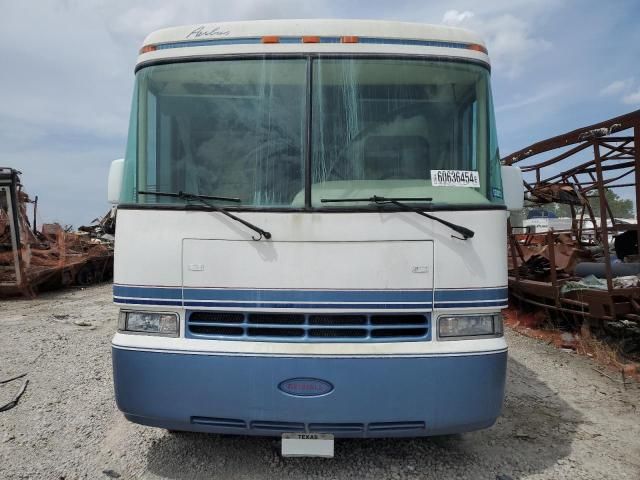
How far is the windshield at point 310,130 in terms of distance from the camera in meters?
3.29

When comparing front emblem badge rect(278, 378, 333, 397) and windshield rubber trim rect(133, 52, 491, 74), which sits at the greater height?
windshield rubber trim rect(133, 52, 491, 74)

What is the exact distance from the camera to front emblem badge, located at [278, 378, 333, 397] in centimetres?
307

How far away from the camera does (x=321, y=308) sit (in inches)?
123

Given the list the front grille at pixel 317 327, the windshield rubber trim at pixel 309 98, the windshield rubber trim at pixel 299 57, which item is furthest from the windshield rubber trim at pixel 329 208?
the windshield rubber trim at pixel 299 57

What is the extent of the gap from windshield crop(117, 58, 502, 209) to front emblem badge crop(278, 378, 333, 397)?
1037 mm

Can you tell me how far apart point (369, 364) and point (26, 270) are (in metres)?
11.9

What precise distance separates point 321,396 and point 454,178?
1.55 m

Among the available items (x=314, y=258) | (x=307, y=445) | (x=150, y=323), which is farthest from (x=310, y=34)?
(x=307, y=445)

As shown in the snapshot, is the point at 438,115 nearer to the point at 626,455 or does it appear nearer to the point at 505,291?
the point at 505,291

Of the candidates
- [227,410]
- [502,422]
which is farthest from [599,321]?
[227,410]

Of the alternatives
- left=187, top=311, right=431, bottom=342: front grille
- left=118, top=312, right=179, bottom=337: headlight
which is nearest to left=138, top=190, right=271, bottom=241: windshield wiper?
left=187, top=311, right=431, bottom=342: front grille

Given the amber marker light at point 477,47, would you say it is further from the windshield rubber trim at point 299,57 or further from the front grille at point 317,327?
the front grille at point 317,327

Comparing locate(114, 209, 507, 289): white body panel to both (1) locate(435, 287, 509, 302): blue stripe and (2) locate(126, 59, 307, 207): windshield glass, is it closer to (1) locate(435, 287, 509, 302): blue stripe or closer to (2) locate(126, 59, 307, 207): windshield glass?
(1) locate(435, 287, 509, 302): blue stripe

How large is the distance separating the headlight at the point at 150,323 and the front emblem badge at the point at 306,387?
2.43ft
